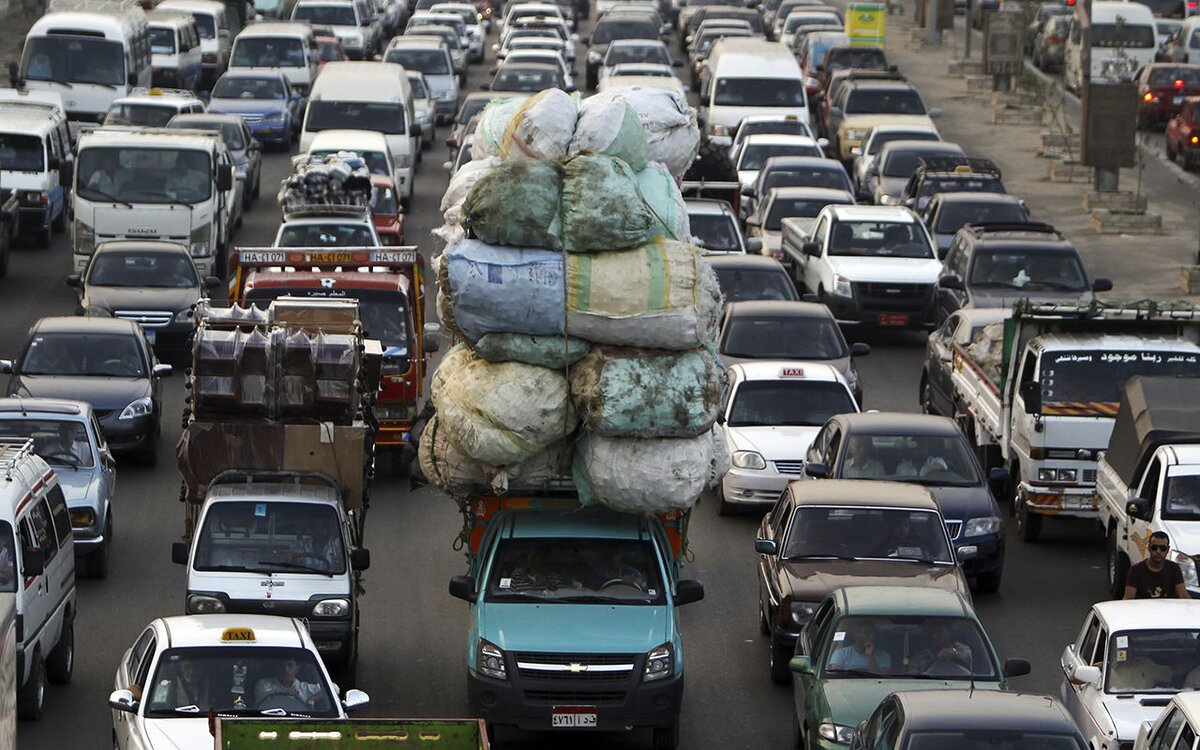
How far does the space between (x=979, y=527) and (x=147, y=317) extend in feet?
40.7

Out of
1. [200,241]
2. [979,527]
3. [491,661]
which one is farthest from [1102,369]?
[200,241]

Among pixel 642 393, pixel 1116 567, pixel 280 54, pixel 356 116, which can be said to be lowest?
pixel 280 54

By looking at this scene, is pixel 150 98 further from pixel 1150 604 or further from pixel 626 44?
pixel 1150 604

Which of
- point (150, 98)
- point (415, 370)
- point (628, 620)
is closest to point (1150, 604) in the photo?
point (628, 620)

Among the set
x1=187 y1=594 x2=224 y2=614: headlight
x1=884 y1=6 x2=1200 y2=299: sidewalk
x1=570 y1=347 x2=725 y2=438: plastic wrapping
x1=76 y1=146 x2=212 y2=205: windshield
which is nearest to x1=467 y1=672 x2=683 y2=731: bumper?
x1=570 y1=347 x2=725 y2=438: plastic wrapping

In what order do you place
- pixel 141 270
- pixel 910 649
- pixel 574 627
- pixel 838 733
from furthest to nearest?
pixel 141 270 < pixel 574 627 < pixel 910 649 < pixel 838 733

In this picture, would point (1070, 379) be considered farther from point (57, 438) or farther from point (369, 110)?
point (369, 110)

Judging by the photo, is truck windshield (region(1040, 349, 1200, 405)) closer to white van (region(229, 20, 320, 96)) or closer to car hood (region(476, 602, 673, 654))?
car hood (region(476, 602, 673, 654))

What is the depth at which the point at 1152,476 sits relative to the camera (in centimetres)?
1833

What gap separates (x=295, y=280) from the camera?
76.2 ft

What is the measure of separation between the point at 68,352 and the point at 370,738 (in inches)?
497

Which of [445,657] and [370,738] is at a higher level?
[370,738]

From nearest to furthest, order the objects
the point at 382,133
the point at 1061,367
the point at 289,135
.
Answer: the point at 1061,367, the point at 382,133, the point at 289,135

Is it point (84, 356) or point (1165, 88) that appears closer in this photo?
point (84, 356)
